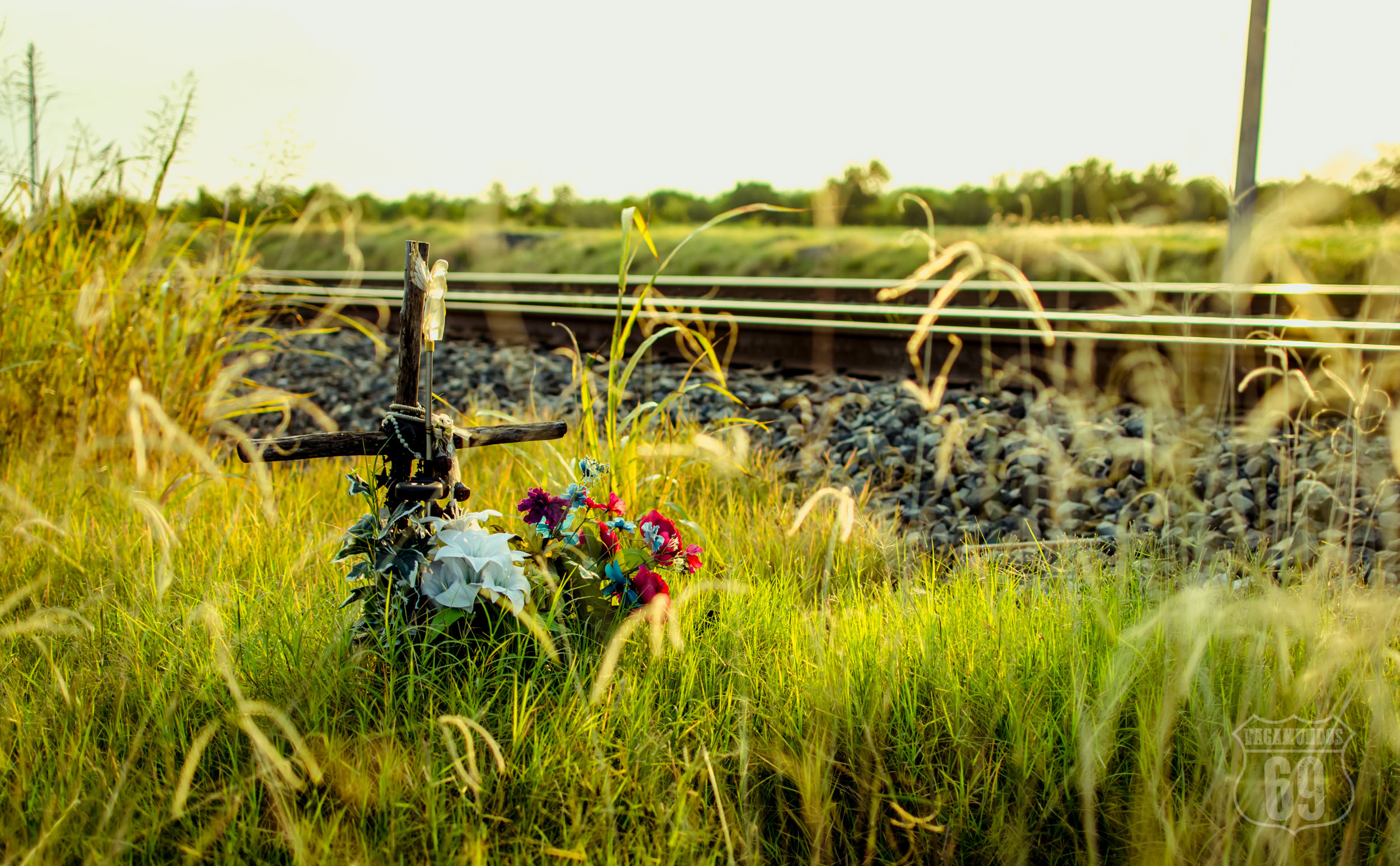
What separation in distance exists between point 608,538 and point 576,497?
154 mm

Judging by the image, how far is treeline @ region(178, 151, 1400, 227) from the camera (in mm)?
11070

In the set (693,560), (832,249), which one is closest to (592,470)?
(693,560)

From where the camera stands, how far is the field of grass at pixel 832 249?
31.9ft

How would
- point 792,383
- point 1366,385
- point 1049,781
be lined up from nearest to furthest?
1. point 1049,781
2. point 1366,385
3. point 792,383

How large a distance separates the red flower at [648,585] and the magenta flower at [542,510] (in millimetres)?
240

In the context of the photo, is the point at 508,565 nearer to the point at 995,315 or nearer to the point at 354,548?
the point at 354,548

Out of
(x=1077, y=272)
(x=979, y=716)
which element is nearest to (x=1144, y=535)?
(x=979, y=716)

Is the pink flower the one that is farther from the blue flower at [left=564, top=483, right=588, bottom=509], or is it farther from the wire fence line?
the wire fence line

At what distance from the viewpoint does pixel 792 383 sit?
5828mm

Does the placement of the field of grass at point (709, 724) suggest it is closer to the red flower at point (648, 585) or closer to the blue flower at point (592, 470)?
the red flower at point (648, 585)

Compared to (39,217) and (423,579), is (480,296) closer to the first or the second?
(39,217)

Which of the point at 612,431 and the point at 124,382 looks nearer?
the point at 612,431

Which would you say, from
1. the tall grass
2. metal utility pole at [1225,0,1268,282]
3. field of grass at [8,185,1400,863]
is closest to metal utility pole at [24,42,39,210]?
the tall grass

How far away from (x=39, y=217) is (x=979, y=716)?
14.4ft
